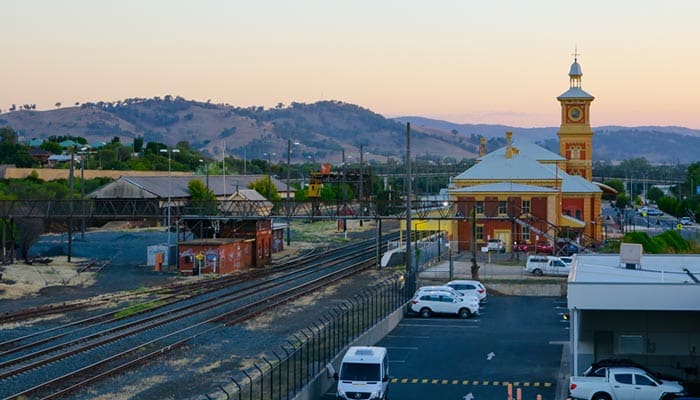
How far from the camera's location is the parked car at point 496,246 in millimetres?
64250

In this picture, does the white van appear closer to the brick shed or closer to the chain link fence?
the chain link fence

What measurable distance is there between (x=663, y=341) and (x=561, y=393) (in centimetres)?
358

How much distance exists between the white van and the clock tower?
2562 inches

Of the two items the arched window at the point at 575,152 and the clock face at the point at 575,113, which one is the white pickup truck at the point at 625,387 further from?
the arched window at the point at 575,152

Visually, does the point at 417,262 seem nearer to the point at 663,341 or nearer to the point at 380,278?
the point at 380,278

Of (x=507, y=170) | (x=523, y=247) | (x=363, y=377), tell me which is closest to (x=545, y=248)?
(x=523, y=247)

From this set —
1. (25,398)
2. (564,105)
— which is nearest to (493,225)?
(564,105)

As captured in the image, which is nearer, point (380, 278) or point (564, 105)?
point (380, 278)

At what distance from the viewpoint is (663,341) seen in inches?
1035

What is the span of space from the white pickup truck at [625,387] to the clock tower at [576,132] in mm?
64402

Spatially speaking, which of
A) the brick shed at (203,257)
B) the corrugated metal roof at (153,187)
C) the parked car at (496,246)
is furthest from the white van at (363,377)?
the corrugated metal roof at (153,187)

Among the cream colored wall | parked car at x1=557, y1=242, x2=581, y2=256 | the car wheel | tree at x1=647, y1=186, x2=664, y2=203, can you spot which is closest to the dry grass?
parked car at x1=557, y1=242, x2=581, y2=256

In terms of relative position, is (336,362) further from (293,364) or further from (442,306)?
(442,306)

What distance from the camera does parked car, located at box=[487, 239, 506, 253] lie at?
6425 cm
